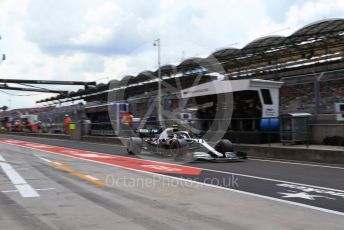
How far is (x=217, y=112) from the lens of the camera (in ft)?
75.5

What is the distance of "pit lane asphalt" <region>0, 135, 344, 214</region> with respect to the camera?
8.96 meters

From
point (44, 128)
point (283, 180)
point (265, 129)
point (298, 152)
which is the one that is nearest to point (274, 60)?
point (265, 129)

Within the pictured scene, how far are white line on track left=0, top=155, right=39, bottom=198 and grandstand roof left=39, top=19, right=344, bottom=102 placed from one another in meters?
20.0

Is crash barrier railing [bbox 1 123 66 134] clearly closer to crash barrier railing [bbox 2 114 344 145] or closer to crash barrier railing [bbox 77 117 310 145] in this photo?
crash barrier railing [bbox 2 114 344 145]

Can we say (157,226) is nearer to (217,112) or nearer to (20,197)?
(20,197)

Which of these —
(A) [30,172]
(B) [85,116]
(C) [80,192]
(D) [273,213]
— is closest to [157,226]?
(D) [273,213]

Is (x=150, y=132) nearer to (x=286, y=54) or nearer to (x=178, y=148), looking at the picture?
(x=178, y=148)

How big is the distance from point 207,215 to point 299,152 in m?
10.6

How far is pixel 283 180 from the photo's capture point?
38.1 ft

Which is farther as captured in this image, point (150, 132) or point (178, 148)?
point (150, 132)

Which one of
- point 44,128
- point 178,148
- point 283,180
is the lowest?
point 283,180

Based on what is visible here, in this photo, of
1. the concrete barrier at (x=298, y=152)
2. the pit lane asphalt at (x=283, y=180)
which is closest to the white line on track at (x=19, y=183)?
the pit lane asphalt at (x=283, y=180)

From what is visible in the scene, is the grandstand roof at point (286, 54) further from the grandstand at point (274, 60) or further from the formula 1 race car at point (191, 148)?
the formula 1 race car at point (191, 148)

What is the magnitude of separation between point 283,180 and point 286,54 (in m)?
32.0
